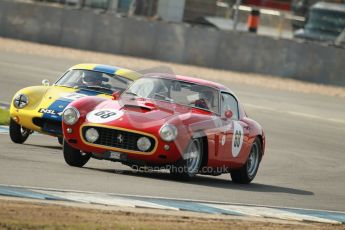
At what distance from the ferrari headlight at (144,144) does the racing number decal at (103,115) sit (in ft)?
1.36

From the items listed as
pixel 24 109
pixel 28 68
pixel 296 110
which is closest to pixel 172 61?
pixel 28 68

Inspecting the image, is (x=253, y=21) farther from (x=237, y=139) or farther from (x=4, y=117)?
(x=237, y=139)

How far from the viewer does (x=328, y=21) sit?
33.8 meters

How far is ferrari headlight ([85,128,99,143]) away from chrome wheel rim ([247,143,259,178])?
2.37 m

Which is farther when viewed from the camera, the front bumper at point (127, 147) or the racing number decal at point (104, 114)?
the racing number decal at point (104, 114)

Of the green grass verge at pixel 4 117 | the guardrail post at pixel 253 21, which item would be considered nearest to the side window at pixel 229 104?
the green grass verge at pixel 4 117

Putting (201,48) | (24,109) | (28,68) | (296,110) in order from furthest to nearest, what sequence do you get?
(201,48) → (28,68) → (296,110) → (24,109)

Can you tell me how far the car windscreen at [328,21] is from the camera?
110 feet

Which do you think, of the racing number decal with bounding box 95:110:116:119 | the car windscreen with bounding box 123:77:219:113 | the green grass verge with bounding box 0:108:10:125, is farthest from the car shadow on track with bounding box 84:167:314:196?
the green grass verge with bounding box 0:108:10:125

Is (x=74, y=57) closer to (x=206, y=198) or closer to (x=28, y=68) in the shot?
(x=28, y=68)

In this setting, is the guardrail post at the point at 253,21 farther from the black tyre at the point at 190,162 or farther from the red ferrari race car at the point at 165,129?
the black tyre at the point at 190,162

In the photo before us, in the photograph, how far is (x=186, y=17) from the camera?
41.7 metres

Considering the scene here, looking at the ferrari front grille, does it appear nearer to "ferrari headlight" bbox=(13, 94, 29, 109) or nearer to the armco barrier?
"ferrari headlight" bbox=(13, 94, 29, 109)

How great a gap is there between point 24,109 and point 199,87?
98.9 inches
